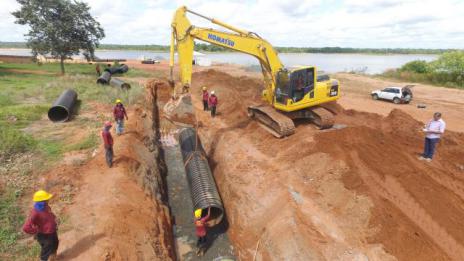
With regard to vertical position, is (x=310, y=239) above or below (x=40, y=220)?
below

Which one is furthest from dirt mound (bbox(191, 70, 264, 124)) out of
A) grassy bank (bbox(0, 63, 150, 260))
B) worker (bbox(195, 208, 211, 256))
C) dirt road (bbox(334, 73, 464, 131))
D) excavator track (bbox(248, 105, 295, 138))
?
worker (bbox(195, 208, 211, 256))

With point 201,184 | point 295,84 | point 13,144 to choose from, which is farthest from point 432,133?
point 13,144

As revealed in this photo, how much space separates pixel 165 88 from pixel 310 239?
75.6ft

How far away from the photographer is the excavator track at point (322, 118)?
14.2 metres

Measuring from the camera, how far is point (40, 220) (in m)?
5.86

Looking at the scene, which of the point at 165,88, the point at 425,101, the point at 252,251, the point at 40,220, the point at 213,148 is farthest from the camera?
the point at 165,88

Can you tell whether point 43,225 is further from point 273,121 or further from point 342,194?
point 273,121

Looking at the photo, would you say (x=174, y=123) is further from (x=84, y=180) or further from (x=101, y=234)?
(x=101, y=234)

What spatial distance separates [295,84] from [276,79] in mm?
→ 1056

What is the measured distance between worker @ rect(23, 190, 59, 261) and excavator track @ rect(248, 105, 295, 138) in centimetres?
1010

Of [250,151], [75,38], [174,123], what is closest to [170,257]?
[250,151]

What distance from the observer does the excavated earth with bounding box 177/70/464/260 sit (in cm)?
803

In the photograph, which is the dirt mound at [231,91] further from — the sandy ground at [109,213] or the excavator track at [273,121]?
the sandy ground at [109,213]

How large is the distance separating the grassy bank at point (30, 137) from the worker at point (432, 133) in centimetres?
1263
